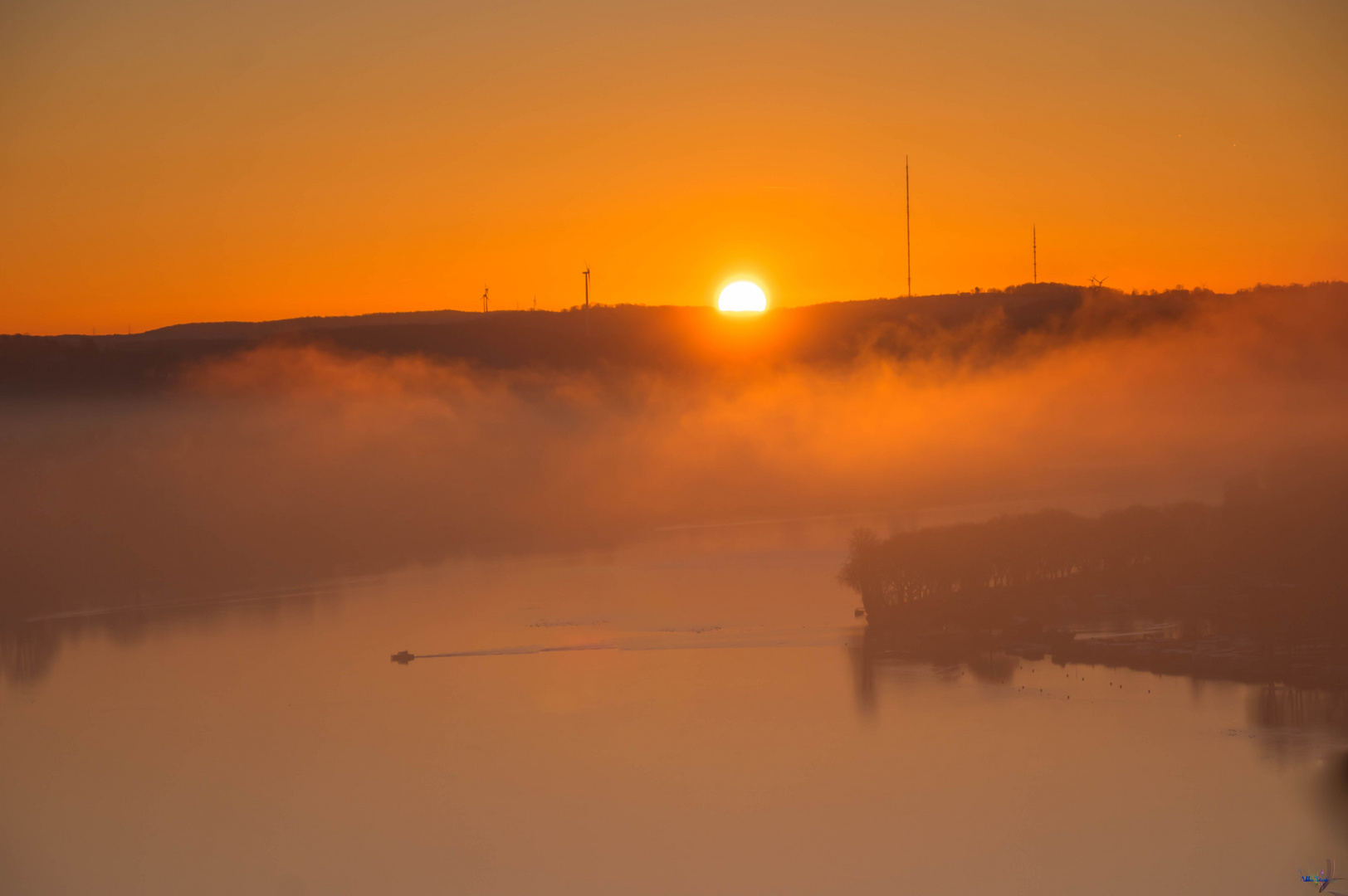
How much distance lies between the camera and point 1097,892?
140 ft

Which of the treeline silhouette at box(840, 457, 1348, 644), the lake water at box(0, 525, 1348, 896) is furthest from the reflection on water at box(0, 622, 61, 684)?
the treeline silhouette at box(840, 457, 1348, 644)

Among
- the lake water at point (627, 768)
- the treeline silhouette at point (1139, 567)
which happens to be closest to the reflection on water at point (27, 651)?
the lake water at point (627, 768)

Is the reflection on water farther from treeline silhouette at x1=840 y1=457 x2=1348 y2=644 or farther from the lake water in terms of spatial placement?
treeline silhouette at x1=840 y1=457 x2=1348 y2=644

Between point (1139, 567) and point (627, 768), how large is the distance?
45.7 metres

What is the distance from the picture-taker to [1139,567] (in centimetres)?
8656

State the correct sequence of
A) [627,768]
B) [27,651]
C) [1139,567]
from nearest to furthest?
[627,768], [27,651], [1139,567]

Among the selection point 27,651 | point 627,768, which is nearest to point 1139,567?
point 627,768

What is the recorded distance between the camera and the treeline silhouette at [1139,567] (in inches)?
2968

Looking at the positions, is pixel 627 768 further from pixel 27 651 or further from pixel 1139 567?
pixel 1139 567

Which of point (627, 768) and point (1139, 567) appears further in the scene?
point (1139, 567)

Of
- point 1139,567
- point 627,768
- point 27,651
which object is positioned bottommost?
point 627,768

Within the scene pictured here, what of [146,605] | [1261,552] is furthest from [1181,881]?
[146,605]

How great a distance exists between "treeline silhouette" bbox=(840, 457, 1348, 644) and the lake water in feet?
18.9

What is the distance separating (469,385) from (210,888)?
77329 millimetres
